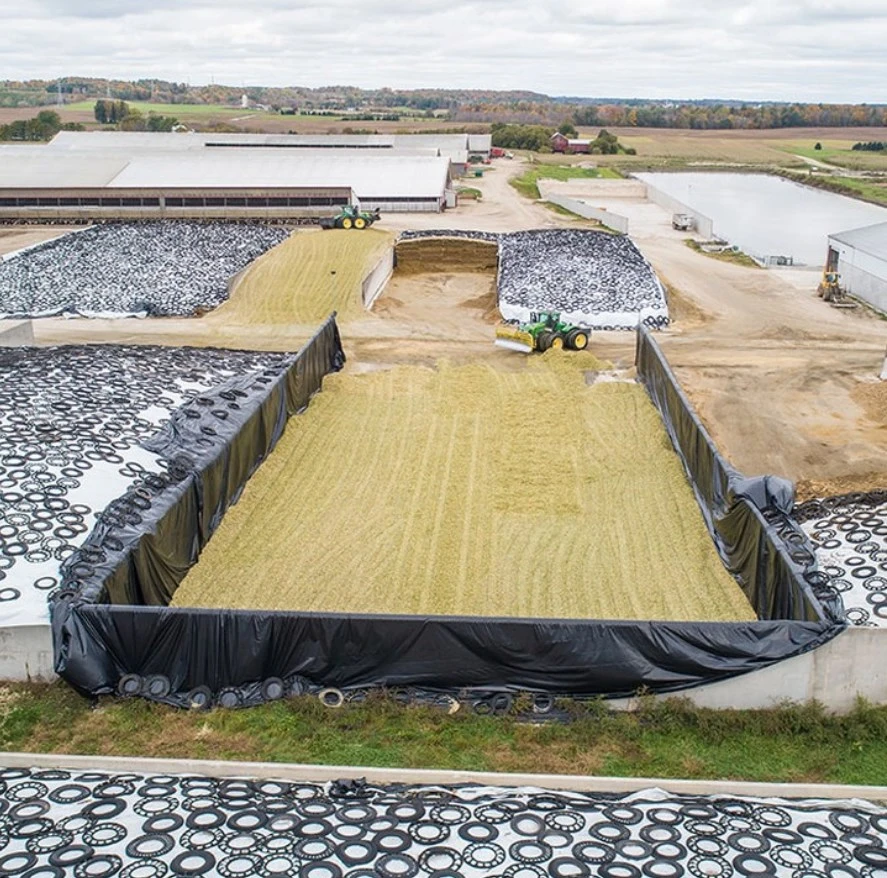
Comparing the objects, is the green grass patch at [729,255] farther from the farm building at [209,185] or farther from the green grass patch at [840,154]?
the green grass patch at [840,154]

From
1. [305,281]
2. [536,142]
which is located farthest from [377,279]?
[536,142]

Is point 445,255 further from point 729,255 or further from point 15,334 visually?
point 15,334

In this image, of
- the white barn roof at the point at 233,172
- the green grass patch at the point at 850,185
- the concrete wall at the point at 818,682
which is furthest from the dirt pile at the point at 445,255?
the green grass patch at the point at 850,185

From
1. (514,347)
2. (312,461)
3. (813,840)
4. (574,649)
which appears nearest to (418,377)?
(514,347)

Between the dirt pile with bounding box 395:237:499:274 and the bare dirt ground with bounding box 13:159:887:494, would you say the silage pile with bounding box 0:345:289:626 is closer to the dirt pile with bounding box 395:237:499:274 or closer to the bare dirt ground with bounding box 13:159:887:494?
the bare dirt ground with bounding box 13:159:887:494

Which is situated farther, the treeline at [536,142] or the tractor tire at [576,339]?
the treeline at [536,142]

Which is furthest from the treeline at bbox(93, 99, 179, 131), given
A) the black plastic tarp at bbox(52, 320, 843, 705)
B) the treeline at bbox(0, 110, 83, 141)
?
the black plastic tarp at bbox(52, 320, 843, 705)

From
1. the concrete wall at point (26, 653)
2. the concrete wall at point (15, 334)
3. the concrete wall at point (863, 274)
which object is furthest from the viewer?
the concrete wall at point (863, 274)
